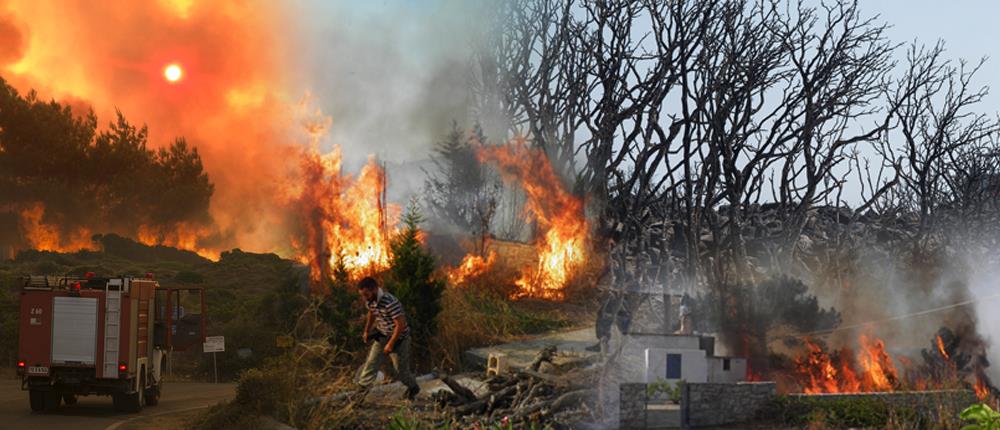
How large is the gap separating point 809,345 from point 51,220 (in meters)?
43.0

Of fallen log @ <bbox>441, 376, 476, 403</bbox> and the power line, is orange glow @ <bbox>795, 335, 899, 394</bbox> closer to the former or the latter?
the power line

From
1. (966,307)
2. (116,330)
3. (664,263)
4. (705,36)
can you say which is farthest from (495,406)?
(705,36)

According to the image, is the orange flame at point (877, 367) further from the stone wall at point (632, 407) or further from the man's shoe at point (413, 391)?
the man's shoe at point (413, 391)

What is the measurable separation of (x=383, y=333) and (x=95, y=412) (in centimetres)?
683

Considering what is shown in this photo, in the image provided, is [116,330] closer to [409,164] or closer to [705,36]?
[705,36]

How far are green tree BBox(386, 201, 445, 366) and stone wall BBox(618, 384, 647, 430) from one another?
7.79 metres

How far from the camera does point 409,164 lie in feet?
166

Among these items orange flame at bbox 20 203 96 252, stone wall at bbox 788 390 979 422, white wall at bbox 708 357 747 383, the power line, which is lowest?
stone wall at bbox 788 390 979 422

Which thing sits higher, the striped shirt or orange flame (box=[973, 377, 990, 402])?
the striped shirt

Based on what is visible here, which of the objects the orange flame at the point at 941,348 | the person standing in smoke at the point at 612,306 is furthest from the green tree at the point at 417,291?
the orange flame at the point at 941,348

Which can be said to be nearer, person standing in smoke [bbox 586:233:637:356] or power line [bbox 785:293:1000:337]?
person standing in smoke [bbox 586:233:637:356]

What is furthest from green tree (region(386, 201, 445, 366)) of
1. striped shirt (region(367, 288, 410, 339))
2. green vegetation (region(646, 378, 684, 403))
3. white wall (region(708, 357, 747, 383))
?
green vegetation (region(646, 378, 684, 403))

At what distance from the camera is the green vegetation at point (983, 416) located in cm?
1078

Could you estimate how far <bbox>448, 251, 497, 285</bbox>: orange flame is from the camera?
3366 centimetres
